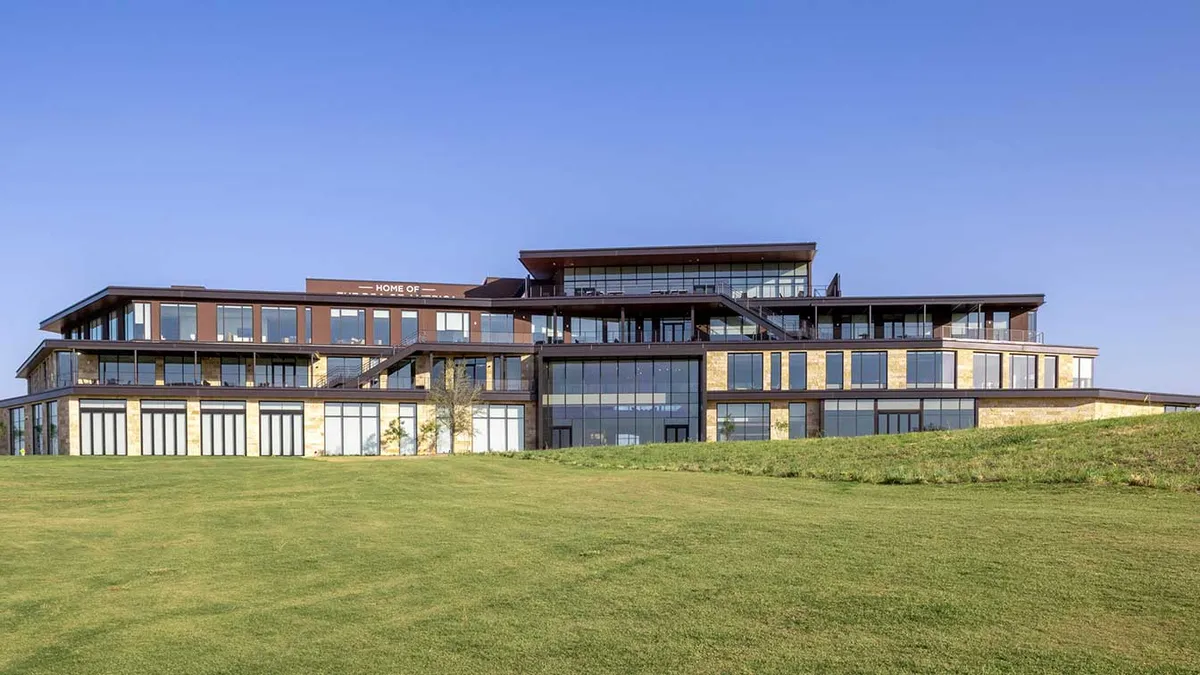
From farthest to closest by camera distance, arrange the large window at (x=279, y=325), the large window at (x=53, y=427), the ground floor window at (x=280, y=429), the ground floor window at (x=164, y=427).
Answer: the large window at (x=279, y=325), the ground floor window at (x=280, y=429), the large window at (x=53, y=427), the ground floor window at (x=164, y=427)

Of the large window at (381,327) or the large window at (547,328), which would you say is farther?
the large window at (547,328)

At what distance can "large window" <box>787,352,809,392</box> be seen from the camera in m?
49.0

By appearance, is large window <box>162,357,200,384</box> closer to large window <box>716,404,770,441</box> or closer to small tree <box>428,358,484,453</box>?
small tree <box>428,358,484,453</box>

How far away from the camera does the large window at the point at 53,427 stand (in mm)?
46188

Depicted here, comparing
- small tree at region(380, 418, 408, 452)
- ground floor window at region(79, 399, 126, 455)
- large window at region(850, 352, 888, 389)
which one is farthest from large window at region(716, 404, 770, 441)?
ground floor window at region(79, 399, 126, 455)

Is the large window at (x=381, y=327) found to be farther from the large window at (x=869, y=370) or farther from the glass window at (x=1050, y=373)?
the glass window at (x=1050, y=373)

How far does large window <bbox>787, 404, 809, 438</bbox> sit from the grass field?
30899mm

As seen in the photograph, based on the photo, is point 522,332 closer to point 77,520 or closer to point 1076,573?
point 77,520

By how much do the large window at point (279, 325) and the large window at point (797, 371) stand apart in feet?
95.2

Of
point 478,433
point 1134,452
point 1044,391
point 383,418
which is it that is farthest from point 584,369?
point 1134,452

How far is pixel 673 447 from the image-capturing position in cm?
3647

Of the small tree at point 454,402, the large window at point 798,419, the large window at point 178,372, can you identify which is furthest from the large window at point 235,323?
the large window at point 798,419

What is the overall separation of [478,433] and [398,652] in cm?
4263

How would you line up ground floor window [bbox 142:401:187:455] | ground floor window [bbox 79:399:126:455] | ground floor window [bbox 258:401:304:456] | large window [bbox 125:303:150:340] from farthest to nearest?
large window [bbox 125:303:150:340] → ground floor window [bbox 258:401:304:456] → ground floor window [bbox 142:401:187:455] → ground floor window [bbox 79:399:126:455]
